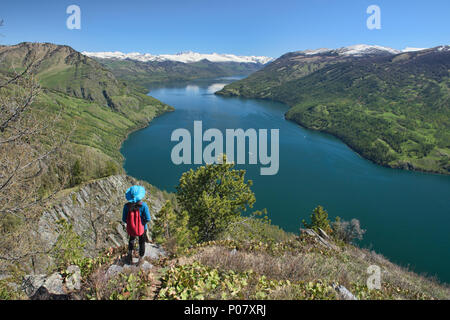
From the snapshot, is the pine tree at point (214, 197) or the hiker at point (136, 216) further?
the pine tree at point (214, 197)

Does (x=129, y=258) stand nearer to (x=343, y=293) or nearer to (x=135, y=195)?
(x=135, y=195)

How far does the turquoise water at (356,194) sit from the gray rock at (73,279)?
59.4 m

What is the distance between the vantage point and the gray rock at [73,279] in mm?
7223

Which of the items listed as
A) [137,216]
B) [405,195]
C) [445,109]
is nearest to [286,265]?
[137,216]

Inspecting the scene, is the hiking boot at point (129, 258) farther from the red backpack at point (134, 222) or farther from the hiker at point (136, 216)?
the red backpack at point (134, 222)

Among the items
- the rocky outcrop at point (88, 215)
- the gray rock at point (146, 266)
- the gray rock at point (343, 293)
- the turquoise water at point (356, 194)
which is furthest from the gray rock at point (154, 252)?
the turquoise water at point (356, 194)

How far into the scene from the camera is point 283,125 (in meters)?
196

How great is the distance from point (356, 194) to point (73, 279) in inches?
3994

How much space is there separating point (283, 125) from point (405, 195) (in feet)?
368

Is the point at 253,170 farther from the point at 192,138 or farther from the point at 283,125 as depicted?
the point at 283,125

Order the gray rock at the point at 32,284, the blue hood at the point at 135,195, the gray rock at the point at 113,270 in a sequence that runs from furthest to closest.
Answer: the blue hood at the point at 135,195 < the gray rock at the point at 32,284 < the gray rock at the point at 113,270

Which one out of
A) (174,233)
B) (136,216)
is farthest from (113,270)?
(174,233)

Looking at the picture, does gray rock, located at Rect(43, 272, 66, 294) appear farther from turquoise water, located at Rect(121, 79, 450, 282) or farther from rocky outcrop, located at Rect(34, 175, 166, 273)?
turquoise water, located at Rect(121, 79, 450, 282)
